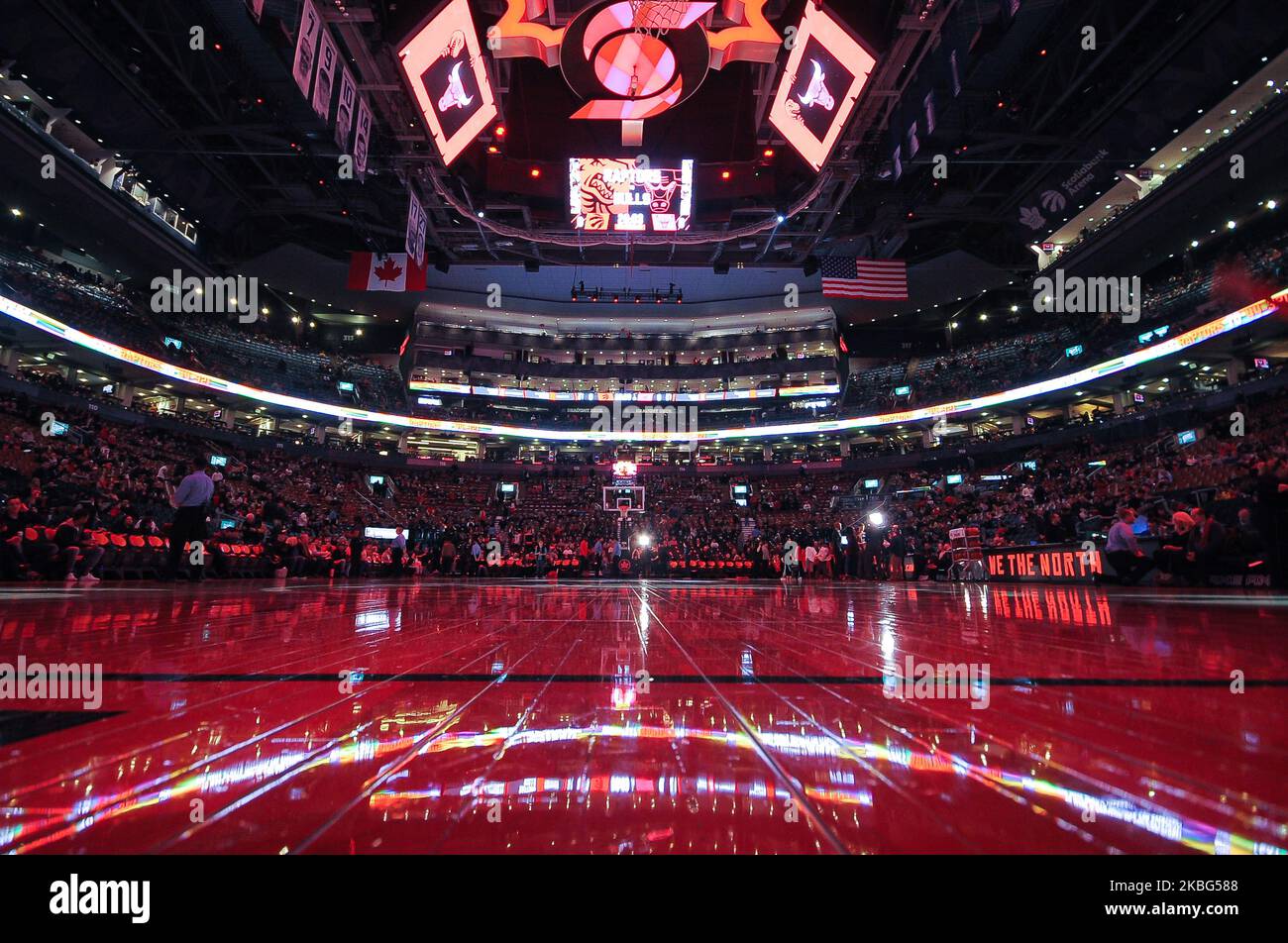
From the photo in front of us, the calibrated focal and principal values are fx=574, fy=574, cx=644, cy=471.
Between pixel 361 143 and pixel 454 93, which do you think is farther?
pixel 454 93

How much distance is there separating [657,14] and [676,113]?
4.23 meters

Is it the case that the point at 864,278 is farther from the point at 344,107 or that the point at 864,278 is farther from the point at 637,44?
the point at 344,107

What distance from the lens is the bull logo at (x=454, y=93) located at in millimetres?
11102

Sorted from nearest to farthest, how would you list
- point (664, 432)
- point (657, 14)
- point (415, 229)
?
1. point (657, 14)
2. point (415, 229)
3. point (664, 432)

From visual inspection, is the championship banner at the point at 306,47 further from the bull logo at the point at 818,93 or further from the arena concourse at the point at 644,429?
the bull logo at the point at 818,93

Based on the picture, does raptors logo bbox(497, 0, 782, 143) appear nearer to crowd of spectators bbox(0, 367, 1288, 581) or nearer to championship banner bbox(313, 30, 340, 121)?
championship banner bbox(313, 30, 340, 121)

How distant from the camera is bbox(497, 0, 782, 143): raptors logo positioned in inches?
437

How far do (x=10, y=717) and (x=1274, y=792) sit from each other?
6.06 feet

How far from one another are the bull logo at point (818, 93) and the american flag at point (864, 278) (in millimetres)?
5244

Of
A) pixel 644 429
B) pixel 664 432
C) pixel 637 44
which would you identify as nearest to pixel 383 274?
pixel 637 44

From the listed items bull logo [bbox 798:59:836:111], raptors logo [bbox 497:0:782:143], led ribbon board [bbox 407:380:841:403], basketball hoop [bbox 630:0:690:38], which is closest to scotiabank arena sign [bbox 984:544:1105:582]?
bull logo [bbox 798:59:836:111]

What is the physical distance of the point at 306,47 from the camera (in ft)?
27.8

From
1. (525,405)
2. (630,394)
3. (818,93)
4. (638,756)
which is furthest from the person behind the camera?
(525,405)
